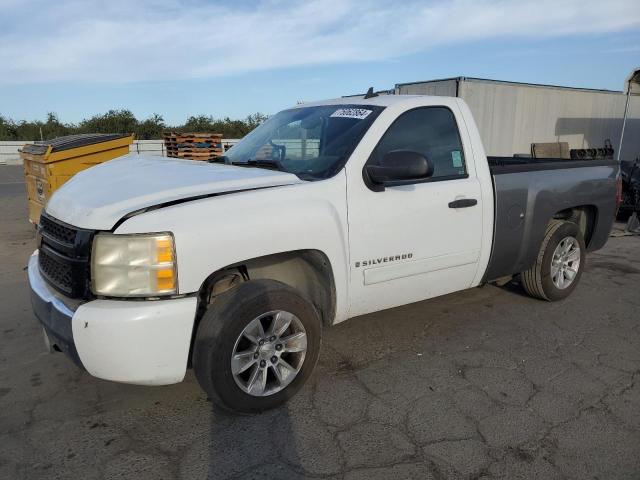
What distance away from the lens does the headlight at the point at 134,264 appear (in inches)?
93.9

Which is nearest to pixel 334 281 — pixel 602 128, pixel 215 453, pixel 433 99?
pixel 215 453

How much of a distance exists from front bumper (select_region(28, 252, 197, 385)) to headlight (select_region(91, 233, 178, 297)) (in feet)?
0.23

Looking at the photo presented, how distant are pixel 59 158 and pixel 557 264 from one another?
6438mm

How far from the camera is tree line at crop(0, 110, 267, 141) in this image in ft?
148

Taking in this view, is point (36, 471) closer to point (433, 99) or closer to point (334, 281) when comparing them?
point (334, 281)

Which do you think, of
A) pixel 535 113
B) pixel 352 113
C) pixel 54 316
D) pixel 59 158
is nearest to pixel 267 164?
pixel 352 113

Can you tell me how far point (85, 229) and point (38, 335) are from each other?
1915 mm

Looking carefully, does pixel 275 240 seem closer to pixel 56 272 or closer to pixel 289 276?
pixel 289 276

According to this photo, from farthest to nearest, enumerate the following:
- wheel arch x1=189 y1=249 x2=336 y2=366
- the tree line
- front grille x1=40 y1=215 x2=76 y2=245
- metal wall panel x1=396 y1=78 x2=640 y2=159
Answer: the tree line → metal wall panel x1=396 y1=78 x2=640 y2=159 → wheel arch x1=189 y1=249 x2=336 y2=366 → front grille x1=40 y1=215 x2=76 y2=245

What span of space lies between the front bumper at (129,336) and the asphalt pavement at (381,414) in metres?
0.43

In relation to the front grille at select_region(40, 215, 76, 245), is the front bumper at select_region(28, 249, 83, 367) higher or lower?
lower

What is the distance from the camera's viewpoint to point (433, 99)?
3693 millimetres

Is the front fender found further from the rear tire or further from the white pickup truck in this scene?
the rear tire

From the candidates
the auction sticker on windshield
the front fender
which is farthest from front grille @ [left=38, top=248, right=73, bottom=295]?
the auction sticker on windshield
